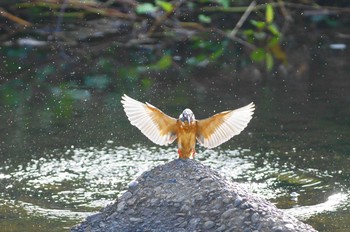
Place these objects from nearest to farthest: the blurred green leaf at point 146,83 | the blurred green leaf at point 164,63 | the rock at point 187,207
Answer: the rock at point 187,207, the blurred green leaf at point 146,83, the blurred green leaf at point 164,63

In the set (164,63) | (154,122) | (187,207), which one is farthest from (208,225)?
(164,63)

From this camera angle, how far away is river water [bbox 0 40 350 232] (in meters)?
6.12

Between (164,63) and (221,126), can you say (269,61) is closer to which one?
(164,63)

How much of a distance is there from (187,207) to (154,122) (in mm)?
529

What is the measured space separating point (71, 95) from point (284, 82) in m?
2.12

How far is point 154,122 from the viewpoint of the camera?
5.27 metres

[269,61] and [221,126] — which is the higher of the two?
[269,61]

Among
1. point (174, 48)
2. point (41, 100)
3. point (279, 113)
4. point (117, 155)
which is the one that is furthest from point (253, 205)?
point (174, 48)

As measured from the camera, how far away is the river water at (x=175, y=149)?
6121 millimetres

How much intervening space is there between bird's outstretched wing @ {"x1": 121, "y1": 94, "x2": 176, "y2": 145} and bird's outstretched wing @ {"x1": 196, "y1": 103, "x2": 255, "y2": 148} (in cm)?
15

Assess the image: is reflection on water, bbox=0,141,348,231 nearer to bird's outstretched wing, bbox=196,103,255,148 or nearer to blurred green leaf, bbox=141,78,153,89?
bird's outstretched wing, bbox=196,103,255,148

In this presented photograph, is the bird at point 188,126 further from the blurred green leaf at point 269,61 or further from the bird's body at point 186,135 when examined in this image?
the blurred green leaf at point 269,61

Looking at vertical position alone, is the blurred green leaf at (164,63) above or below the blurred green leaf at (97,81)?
above

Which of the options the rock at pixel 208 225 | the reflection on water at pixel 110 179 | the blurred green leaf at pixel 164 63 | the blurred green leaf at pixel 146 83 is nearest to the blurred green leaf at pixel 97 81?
the blurred green leaf at pixel 146 83
